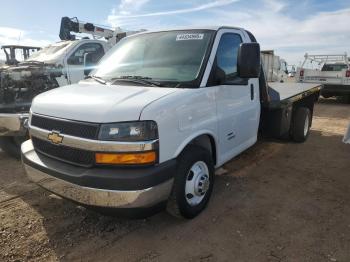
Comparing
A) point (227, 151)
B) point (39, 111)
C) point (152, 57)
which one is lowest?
point (227, 151)

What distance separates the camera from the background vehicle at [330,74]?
44.5 ft

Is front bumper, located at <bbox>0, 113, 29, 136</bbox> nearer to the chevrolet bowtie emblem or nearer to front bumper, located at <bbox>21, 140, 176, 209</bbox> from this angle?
the chevrolet bowtie emblem

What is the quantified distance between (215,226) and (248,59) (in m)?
1.79

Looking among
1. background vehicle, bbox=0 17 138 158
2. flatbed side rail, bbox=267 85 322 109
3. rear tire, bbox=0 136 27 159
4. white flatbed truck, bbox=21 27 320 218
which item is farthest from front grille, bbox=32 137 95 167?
flatbed side rail, bbox=267 85 322 109

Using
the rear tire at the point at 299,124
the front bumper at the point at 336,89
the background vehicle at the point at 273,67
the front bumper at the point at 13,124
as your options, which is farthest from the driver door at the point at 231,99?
the background vehicle at the point at 273,67

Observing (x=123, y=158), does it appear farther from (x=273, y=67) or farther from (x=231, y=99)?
(x=273, y=67)

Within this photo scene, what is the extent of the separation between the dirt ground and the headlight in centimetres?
105

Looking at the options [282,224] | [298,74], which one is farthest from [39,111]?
[298,74]

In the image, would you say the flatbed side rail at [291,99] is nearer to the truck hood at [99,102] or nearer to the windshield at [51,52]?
the truck hood at [99,102]

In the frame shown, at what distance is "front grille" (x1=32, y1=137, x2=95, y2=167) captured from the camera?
3029 mm

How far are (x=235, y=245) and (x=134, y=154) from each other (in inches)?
50.7

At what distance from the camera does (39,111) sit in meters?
3.47

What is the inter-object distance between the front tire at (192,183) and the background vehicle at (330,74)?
11651 millimetres

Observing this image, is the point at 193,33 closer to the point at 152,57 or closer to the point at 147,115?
the point at 152,57
